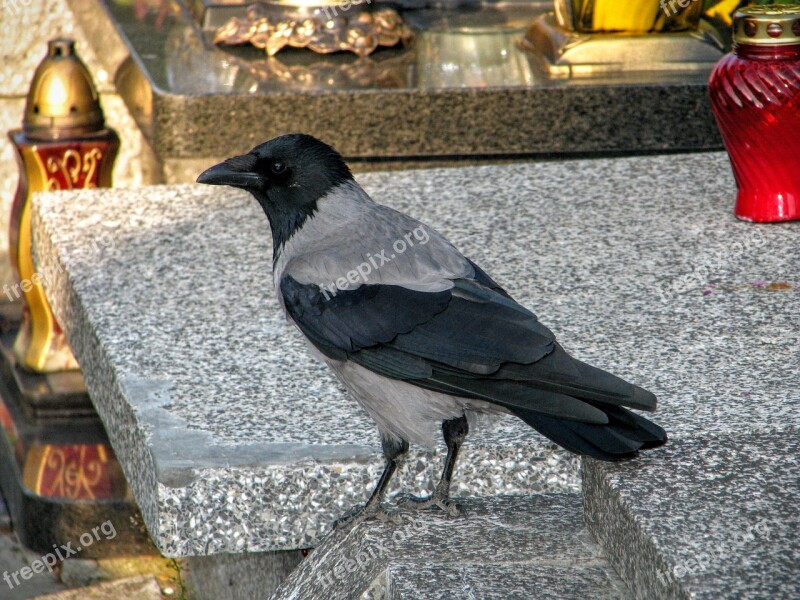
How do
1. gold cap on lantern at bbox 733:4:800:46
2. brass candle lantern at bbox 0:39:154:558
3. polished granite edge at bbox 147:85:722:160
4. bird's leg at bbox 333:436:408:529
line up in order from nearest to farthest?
bird's leg at bbox 333:436:408:529, gold cap on lantern at bbox 733:4:800:46, brass candle lantern at bbox 0:39:154:558, polished granite edge at bbox 147:85:722:160

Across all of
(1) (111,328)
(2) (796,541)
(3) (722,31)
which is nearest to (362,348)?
(2) (796,541)

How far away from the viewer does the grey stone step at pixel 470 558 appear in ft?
7.47

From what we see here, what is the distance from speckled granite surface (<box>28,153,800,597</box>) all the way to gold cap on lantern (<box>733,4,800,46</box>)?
671mm

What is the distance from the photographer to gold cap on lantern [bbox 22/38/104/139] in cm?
518

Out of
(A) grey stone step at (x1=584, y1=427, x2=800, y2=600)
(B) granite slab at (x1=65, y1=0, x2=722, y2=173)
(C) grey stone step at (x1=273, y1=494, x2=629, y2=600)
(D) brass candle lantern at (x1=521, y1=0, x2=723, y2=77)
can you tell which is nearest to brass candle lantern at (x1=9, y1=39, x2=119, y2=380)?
(B) granite slab at (x1=65, y1=0, x2=722, y2=173)

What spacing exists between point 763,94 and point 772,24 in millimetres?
232

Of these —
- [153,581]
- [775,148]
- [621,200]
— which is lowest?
[153,581]

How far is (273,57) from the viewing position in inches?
232

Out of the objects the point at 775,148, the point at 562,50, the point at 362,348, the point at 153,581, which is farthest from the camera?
the point at 562,50

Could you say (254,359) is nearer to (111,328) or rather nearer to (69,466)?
(111,328)

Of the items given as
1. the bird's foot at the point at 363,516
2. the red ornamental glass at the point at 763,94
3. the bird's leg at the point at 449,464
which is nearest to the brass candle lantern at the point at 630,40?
the red ornamental glass at the point at 763,94

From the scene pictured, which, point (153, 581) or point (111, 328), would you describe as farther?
point (153, 581)

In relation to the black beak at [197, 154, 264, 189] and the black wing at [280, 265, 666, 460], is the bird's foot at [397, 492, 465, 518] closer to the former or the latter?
the black wing at [280, 265, 666, 460]

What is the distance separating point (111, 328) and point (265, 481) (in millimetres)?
1089
